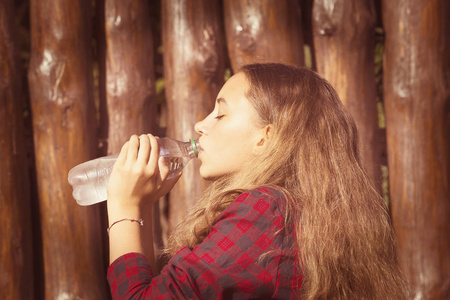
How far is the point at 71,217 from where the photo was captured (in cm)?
242

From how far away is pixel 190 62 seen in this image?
243cm

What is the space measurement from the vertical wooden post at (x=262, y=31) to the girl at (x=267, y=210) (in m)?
0.71

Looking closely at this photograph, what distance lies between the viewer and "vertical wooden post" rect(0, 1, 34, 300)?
7.66 feet

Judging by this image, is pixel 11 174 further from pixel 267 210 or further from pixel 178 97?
pixel 267 210

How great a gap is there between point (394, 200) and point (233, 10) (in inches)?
49.1

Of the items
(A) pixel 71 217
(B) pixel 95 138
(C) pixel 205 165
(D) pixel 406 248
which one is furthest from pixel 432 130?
(A) pixel 71 217

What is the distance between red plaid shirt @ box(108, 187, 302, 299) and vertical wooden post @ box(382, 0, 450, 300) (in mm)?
1250

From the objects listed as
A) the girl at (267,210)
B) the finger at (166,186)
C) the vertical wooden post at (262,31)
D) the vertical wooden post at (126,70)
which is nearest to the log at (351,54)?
the vertical wooden post at (262,31)

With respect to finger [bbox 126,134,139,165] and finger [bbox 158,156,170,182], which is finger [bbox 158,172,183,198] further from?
finger [bbox 126,134,139,165]

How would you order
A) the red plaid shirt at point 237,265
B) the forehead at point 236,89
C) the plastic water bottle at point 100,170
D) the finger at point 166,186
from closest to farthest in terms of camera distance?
1. the red plaid shirt at point 237,265
2. the forehead at point 236,89
3. the finger at point 166,186
4. the plastic water bottle at point 100,170

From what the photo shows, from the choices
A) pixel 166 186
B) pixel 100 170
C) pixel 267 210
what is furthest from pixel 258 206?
pixel 100 170

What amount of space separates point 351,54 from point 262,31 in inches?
18.1

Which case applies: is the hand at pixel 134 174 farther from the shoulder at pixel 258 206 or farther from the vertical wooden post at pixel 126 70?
the vertical wooden post at pixel 126 70

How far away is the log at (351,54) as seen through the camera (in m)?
2.46
